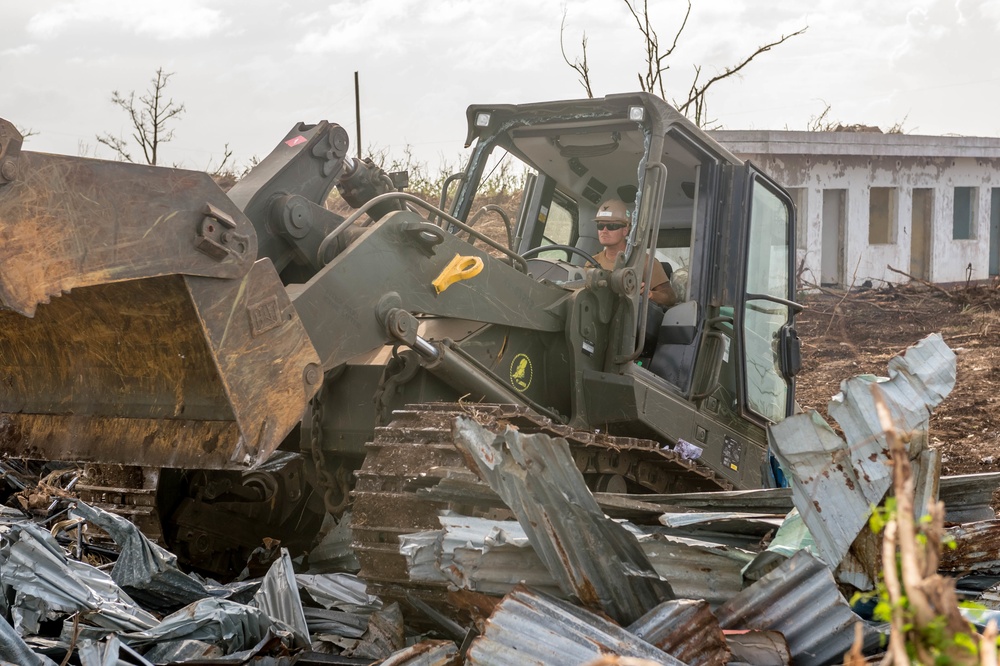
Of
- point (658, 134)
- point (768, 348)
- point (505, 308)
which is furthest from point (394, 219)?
point (768, 348)

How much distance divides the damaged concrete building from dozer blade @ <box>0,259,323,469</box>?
17.2 metres

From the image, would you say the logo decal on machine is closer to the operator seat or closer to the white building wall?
the operator seat

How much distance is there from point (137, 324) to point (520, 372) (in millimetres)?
2078

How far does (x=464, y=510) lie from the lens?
164 inches

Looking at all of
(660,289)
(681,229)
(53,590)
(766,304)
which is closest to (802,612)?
(53,590)

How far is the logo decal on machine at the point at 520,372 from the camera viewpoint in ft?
19.0

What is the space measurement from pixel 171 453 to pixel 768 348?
4.23 m

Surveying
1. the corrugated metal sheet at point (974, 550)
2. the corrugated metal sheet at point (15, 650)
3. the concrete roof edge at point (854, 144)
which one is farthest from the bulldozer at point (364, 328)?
the concrete roof edge at point (854, 144)

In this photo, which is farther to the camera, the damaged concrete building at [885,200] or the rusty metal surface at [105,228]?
the damaged concrete building at [885,200]

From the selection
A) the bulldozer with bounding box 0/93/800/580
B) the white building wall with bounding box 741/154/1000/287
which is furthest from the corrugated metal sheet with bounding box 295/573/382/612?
the white building wall with bounding box 741/154/1000/287

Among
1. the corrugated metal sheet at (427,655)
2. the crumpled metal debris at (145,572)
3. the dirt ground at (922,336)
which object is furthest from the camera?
the dirt ground at (922,336)

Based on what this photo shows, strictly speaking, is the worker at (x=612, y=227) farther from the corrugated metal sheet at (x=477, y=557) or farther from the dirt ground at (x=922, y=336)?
the dirt ground at (x=922, y=336)

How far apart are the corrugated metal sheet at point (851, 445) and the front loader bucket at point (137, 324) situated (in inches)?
70.7

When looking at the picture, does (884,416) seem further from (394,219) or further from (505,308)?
(505,308)
